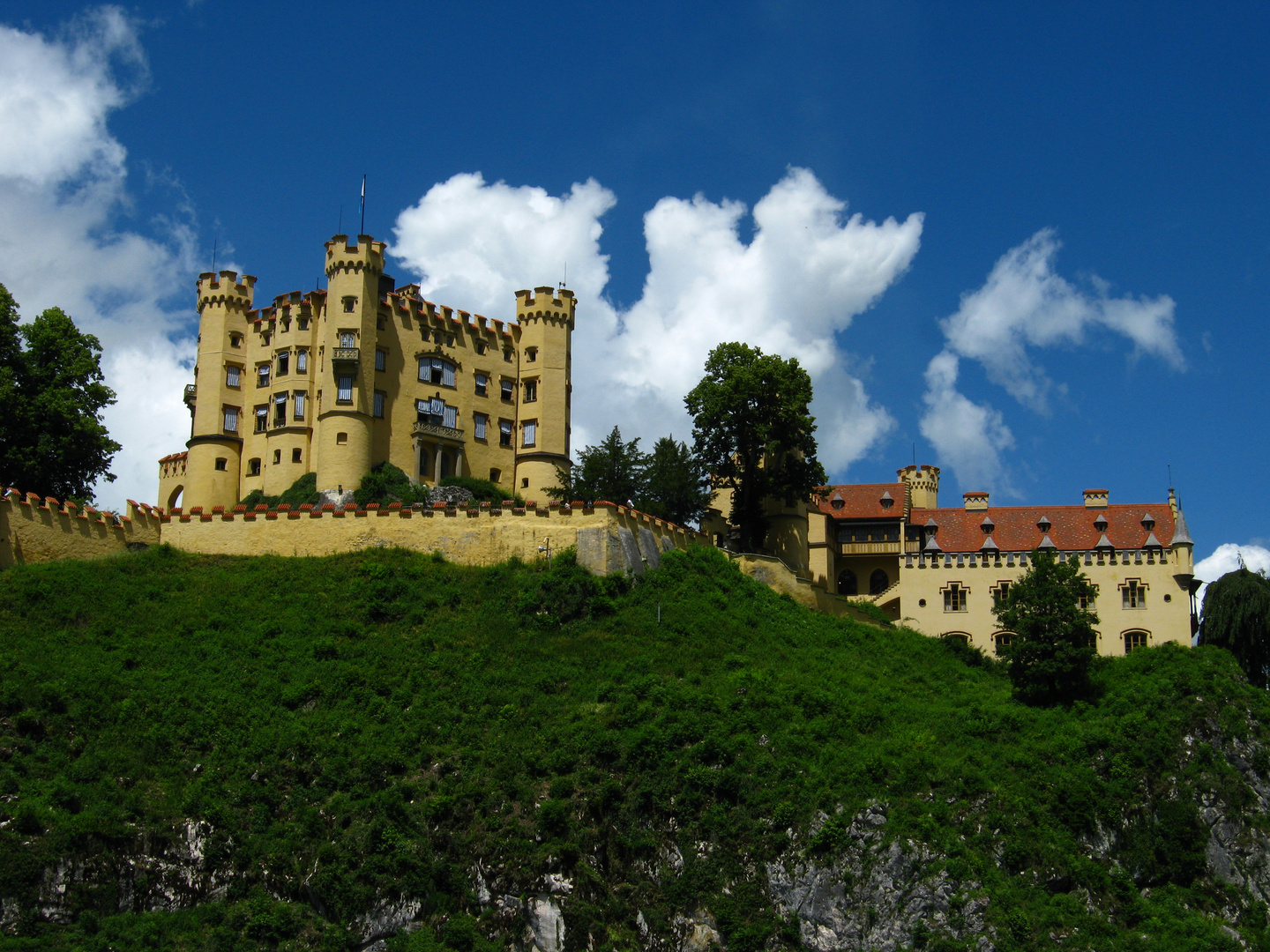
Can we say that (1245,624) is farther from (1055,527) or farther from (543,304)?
(543,304)

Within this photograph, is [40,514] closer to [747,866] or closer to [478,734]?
[478,734]

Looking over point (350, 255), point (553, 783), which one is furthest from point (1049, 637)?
point (350, 255)

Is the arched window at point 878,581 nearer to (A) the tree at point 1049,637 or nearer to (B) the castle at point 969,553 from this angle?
(B) the castle at point 969,553

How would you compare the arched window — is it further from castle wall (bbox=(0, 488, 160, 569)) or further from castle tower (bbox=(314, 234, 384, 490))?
castle wall (bbox=(0, 488, 160, 569))

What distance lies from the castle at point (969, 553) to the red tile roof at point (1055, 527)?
0.22 feet

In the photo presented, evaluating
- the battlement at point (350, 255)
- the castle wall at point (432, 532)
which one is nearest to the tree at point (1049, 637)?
the castle wall at point (432, 532)

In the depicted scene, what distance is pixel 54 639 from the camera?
50.7 m

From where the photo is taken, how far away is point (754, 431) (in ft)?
244

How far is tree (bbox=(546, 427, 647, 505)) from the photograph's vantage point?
69938mm

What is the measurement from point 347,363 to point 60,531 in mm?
21154

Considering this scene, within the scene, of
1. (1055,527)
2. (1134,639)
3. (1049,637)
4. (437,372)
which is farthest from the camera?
(437,372)

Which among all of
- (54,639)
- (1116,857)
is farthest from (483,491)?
(1116,857)

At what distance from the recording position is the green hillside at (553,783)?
42.2m

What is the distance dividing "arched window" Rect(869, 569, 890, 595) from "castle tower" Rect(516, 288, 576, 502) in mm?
18596
